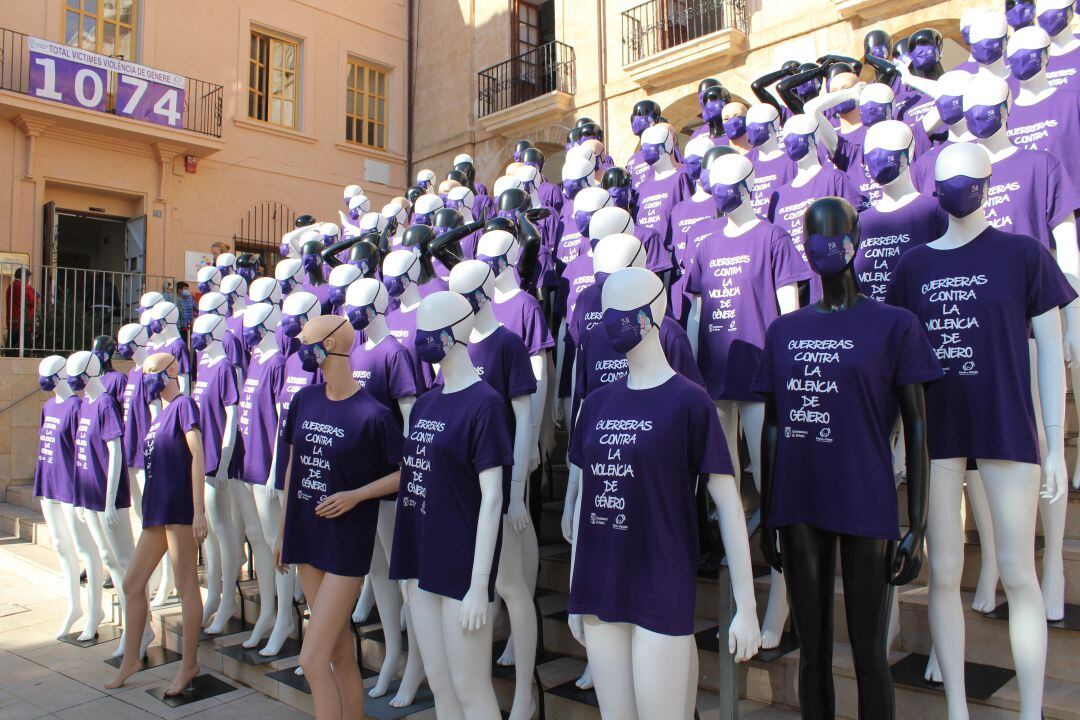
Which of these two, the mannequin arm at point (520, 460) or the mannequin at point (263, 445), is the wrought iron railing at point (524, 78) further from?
the mannequin arm at point (520, 460)

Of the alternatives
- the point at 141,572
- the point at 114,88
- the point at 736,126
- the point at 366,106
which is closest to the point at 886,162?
the point at 736,126

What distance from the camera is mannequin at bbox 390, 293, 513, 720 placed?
3164 mm

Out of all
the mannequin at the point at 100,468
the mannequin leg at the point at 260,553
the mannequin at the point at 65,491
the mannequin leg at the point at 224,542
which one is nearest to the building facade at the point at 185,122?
the mannequin at the point at 65,491

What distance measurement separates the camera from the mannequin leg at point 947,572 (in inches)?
107

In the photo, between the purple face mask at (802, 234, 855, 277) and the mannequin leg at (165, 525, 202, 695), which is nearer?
the purple face mask at (802, 234, 855, 277)

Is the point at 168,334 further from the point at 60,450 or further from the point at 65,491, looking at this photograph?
the point at 65,491

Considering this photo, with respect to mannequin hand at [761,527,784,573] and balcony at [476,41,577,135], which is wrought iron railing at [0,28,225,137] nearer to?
balcony at [476,41,577,135]

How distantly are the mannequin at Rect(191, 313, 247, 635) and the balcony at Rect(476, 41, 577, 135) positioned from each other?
34.8ft

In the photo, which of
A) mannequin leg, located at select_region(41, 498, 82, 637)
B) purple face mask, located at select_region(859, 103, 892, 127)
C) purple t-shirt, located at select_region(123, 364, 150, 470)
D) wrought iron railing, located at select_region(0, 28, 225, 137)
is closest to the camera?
purple face mask, located at select_region(859, 103, 892, 127)

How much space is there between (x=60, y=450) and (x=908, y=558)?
19.3ft

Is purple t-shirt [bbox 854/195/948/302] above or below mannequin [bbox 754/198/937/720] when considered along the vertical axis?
above

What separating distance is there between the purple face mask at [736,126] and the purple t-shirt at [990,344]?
284cm

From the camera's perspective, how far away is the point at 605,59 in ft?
48.7

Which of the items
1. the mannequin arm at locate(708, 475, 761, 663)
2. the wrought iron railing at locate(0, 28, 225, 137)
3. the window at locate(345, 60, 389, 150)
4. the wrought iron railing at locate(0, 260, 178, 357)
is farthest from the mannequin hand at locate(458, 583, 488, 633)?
the window at locate(345, 60, 389, 150)
